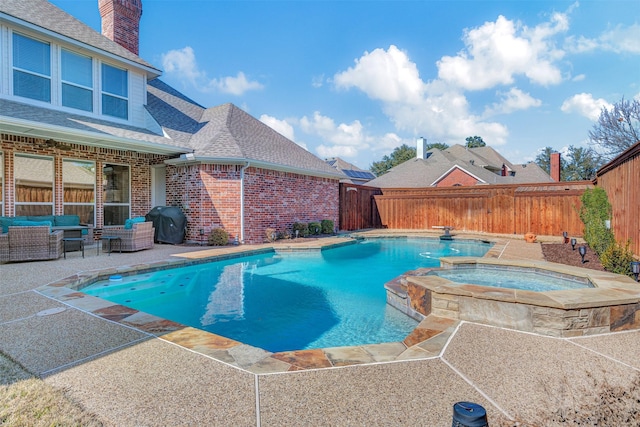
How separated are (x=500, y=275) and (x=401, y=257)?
4.09 m

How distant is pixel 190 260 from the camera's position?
8133 millimetres

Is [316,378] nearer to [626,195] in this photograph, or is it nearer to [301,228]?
[626,195]

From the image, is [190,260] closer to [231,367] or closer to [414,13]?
[231,367]

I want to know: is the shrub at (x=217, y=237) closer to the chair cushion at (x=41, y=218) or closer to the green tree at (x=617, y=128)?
the chair cushion at (x=41, y=218)

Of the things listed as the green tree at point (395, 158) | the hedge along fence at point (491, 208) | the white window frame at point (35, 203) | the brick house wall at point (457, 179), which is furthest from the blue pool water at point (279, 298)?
the green tree at point (395, 158)

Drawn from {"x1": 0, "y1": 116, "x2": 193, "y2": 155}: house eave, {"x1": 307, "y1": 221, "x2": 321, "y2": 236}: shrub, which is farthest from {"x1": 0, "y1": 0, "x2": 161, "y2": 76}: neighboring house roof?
{"x1": 307, "y1": 221, "x2": 321, "y2": 236}: shrub

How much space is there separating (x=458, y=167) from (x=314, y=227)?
16371mm

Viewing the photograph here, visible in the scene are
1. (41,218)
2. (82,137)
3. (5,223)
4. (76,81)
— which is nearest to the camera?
(5,223)

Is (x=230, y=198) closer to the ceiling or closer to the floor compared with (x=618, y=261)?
closer to the ceiling

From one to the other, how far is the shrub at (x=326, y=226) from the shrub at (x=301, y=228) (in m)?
1.14

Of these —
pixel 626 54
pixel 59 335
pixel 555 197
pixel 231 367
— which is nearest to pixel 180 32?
pixel 59 335

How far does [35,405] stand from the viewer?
6.82ft

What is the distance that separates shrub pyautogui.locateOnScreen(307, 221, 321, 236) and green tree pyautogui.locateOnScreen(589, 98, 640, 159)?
66.1ft

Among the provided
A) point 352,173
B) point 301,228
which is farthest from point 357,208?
point 352,173
